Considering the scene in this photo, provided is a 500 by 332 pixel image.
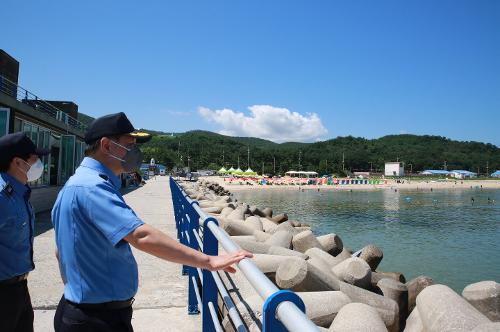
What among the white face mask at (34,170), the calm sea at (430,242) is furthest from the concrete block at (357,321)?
the calm sea at (430,242)

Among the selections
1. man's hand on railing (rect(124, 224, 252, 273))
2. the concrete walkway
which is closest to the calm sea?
the concrete walkway

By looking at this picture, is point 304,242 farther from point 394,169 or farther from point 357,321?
point 394,169

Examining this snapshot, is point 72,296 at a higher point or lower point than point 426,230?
higher

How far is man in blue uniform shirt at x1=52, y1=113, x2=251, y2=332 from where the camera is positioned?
1862mm

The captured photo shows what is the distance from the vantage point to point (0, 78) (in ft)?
41.4

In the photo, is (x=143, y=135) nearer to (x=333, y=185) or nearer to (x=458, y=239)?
(x=458, y=239)

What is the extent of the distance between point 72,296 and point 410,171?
17188cm

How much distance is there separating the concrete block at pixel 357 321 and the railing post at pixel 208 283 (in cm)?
114

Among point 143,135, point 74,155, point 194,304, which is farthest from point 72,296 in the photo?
point 74,155

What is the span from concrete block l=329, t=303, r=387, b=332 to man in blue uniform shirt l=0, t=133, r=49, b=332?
253 centimetres

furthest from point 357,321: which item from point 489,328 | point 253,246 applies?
point 253,246

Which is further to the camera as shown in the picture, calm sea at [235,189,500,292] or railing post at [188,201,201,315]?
calm sea at [235,189,500,292]

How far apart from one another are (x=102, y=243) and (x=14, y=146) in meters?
1.46

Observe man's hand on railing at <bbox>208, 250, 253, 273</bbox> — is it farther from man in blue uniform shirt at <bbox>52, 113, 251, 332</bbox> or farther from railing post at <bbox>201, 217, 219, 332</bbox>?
railing post at <bbox>201, 217, 219, 332</bbox>
